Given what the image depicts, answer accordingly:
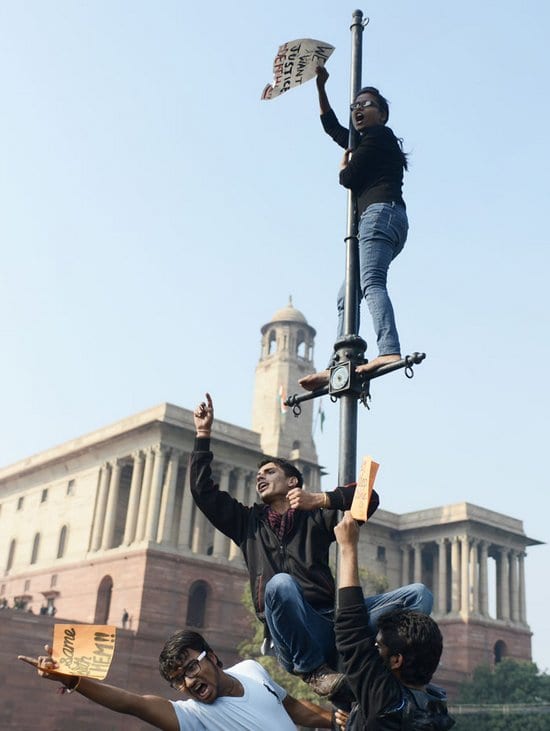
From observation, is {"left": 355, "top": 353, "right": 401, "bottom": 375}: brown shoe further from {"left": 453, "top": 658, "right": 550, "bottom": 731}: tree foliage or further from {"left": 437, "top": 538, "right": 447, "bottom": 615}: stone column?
{"left": 437, "top": 538, "right": 447, "bottom": 615}: stone column

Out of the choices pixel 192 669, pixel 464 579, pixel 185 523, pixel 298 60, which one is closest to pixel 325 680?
pixel 192 669

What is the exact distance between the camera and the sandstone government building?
4141 cm

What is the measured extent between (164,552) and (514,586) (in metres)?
30.3

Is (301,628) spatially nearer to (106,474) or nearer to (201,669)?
→ (201,669)

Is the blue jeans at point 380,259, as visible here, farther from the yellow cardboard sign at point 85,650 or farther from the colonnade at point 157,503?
the colonnade at point 157,503

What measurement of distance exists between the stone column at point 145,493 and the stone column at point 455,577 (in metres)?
25.1

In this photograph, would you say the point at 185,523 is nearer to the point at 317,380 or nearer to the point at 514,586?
the point at 514,586

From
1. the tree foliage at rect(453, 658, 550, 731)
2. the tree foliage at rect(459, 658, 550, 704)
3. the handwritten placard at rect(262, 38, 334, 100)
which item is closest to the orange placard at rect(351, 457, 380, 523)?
the handwritten placard at rect(262, 38, 334, 100)

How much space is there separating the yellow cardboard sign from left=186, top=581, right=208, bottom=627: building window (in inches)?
1742

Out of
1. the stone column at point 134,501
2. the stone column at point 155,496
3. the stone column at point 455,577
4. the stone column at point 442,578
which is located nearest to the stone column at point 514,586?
the stone column at point 455,577

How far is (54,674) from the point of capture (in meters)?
4.40

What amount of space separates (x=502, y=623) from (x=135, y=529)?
2841cm

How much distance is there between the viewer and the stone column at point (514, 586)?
210ft

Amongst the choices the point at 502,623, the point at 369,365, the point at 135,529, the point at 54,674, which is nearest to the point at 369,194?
the point at 369,365
